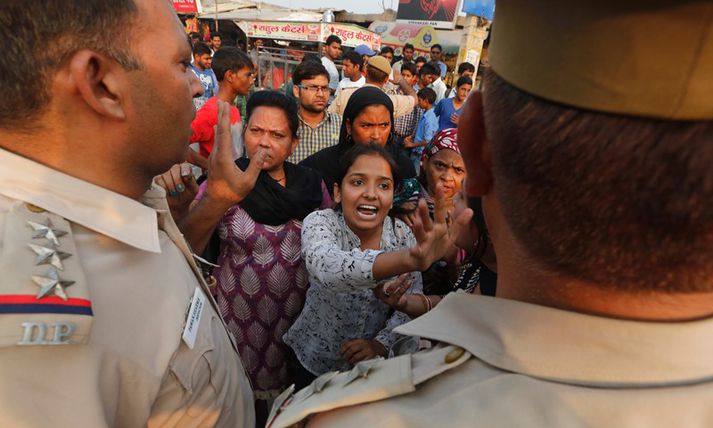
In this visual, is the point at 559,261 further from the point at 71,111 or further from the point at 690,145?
the point at 71,111

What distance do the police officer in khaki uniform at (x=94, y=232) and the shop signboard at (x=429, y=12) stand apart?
66.8ft

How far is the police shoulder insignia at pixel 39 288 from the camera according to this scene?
688 mm

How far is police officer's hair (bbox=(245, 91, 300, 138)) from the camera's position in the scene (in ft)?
7.70

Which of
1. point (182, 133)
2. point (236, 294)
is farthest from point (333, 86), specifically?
point (182, 133)

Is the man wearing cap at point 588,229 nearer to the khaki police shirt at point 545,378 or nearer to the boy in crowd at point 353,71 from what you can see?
the khaki police shirt at point 545,378

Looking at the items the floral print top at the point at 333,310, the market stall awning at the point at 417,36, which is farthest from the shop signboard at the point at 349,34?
the floral print top at the point at 333,310

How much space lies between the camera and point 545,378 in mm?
561

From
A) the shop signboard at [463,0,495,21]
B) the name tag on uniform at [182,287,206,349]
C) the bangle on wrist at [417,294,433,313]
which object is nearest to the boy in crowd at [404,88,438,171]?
the bangle on wrist at [417,294,433,313]

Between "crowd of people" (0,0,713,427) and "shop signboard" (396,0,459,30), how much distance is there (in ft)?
67.0

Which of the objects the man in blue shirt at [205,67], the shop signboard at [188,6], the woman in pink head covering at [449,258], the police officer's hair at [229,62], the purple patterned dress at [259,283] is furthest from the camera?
the shop signboard at [188,6]

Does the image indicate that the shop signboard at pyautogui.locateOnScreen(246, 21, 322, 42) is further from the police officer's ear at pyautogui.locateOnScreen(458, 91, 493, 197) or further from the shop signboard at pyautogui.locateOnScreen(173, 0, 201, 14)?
the police officer's ear at pyautogui.locateOnScreen(458, 91, 493, 197)

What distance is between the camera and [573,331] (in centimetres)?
56

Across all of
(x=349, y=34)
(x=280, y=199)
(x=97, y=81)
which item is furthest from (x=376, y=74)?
(x=349, y=34)

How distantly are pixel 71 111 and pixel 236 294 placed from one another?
4.39 ft
